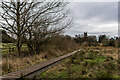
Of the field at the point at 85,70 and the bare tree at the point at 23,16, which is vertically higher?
the bare tree at the point at 23,16

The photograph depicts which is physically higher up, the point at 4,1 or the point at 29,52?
the point at 4,1

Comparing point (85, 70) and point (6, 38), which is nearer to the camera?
point (85, 70)

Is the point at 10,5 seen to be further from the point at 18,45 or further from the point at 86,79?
the point at 86,79

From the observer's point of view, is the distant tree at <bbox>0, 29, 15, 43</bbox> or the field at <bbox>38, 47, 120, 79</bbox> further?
the distant tree at <bbox>0, 29, 15, 43</bbox>

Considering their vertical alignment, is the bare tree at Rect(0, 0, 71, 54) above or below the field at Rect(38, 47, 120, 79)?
above

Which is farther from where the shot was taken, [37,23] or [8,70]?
[37,23]

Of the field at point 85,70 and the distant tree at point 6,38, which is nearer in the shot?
the field at point 85,70

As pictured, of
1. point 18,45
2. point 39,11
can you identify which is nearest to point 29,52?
point 18,45

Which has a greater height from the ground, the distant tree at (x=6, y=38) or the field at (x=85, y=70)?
the distant tree at (x=6, y=38)

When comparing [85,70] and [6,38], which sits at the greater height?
[6,38]

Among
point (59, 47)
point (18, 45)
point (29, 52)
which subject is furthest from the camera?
point (59, 47)

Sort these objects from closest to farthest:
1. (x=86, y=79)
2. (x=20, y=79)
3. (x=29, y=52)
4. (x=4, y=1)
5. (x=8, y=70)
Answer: (x=20, y=79) → (x=86, y=79) → (x=8, y=70) → (x=4, y=1) → (x=29, y=52)

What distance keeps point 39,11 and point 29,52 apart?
408 centimetres

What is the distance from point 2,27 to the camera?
693cm
